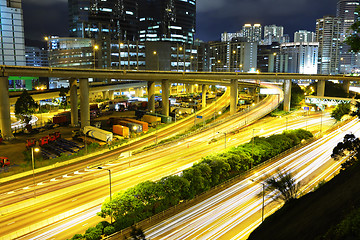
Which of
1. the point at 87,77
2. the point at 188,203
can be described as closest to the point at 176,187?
the point at 188,203

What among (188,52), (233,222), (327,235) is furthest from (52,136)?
(188,52)

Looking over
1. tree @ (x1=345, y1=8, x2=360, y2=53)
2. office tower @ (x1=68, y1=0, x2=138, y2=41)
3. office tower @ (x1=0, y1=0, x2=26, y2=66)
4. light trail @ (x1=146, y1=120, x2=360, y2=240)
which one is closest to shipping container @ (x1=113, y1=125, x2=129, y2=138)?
light trail @ (x1=146, y1=120, x2=360, y2=240)

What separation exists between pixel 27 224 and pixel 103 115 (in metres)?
70.9

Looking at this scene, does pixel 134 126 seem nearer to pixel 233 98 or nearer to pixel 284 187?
pixel 233 98

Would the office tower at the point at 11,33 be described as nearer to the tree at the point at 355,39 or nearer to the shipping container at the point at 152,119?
the shipping container at the point at 152,119

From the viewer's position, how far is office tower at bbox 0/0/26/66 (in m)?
107

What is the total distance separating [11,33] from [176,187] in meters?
→ 109

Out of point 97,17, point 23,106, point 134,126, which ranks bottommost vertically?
point 134,126

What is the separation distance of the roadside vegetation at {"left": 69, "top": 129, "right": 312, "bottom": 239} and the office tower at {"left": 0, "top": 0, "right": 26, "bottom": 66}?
333 ft

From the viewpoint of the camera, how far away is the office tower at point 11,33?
107 metres

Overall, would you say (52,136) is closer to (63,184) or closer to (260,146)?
(63,184)

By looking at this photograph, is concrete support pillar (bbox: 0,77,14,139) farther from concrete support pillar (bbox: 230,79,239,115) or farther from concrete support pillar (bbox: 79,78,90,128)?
concrete support pillar (bbox: 230,79,239,115)

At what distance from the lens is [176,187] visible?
3147cm

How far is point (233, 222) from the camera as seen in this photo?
2928 cm
